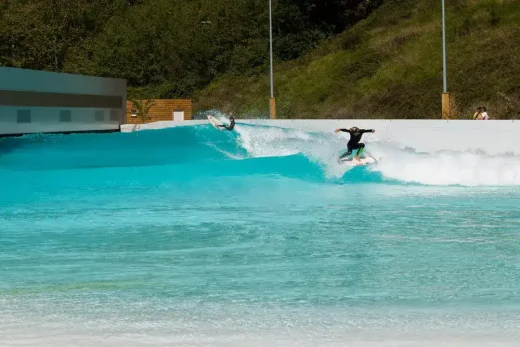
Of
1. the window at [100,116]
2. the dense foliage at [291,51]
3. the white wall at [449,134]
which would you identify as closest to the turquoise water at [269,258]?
the white wall at [449,134]

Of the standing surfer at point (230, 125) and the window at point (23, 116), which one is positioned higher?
the window at point (23, 116)

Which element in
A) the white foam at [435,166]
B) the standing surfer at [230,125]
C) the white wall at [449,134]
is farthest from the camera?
the standing surfer at [230,125]

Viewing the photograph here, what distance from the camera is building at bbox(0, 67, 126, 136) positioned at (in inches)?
1965

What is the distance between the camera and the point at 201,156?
153 ft

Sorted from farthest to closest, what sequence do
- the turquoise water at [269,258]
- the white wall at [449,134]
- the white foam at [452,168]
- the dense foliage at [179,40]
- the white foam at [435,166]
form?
1. the dense foliage at [179,40]
2. the white wall at [449,134]
3. the white foam at [435,166]
4. the white foam at [452,168]
5. the turquoise water at [269,258]

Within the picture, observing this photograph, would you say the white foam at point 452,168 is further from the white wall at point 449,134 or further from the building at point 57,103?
the building at point 57,103

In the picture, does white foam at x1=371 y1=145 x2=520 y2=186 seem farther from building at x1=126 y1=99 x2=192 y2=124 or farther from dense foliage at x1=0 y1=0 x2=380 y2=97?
dense foliage at x1=0 y1=0 x2=380 y2=97

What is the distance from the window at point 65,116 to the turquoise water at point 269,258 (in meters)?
24.8

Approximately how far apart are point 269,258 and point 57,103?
1692 inches

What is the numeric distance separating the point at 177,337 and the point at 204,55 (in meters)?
81.4

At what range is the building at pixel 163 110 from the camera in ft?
233

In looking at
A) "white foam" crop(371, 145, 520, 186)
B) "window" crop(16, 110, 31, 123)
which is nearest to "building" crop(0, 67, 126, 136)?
"window" crop(16, 110, 31, 123)

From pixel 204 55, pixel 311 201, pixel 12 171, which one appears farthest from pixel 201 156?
pixel 204 55

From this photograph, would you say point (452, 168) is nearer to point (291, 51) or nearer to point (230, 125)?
point (230, 125)
